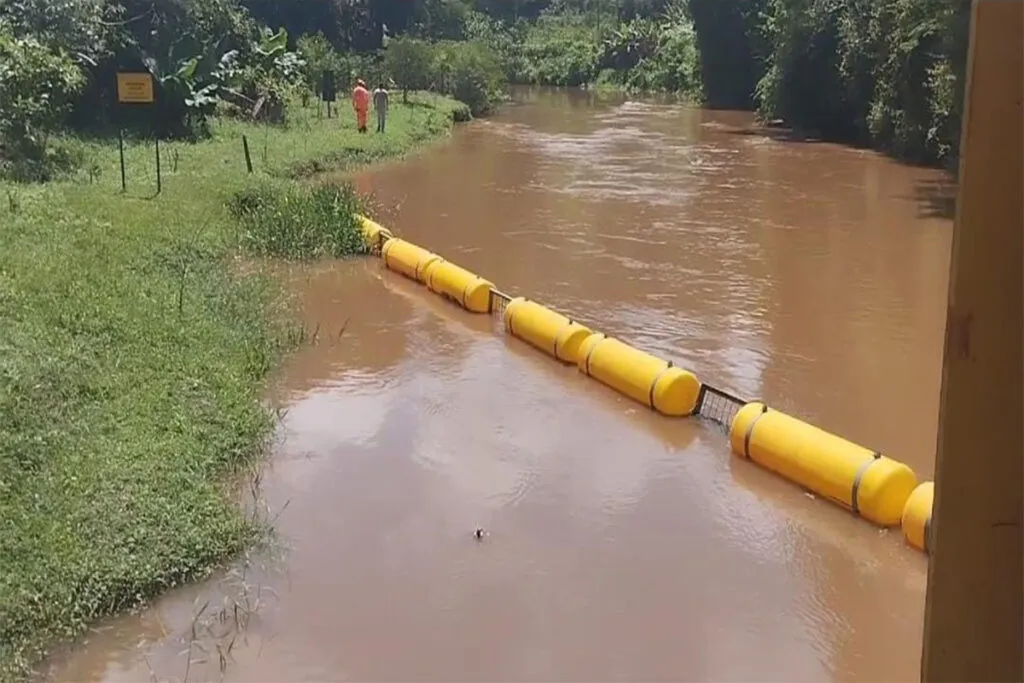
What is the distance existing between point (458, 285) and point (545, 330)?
209cm

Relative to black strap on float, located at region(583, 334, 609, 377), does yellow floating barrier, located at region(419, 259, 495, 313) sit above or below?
above

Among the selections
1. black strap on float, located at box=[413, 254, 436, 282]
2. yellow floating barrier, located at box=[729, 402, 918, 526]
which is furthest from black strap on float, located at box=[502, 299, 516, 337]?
yellow floating barrier, located at box=[729, 402, 918, 526]

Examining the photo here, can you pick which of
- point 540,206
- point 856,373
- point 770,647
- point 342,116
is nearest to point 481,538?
point 770,647

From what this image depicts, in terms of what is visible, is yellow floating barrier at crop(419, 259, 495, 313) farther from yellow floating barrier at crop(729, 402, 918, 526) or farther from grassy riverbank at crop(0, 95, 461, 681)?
yellow floating barrier at crop(729, 402, 918, 526)

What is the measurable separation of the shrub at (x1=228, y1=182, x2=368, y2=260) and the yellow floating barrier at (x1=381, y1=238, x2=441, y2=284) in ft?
2.61

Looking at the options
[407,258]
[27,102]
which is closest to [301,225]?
[407,258]

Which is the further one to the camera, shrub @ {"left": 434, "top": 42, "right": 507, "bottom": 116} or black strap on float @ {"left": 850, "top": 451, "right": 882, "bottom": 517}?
shrub @ {"left": 434, "top": 42, "right": 507, "bottom": 116}

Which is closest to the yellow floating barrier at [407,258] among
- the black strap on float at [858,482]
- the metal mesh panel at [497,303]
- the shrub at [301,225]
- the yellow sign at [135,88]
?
the shrub at [301,225]

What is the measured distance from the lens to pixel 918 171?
23.7 metres

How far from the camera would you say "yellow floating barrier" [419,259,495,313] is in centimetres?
1238

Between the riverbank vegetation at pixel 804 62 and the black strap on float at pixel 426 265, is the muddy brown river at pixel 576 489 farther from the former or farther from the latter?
the riverbank vegetation at pixel 804 62

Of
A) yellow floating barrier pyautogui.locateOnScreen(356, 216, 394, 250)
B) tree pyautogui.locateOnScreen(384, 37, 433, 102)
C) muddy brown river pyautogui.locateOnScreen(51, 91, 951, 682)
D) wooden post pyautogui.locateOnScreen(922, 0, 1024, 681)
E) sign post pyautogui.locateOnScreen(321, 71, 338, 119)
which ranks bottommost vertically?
muddy brown river pyautogui.locateOnScreen(51, 91, 951, 682)

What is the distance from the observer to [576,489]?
7.86 m

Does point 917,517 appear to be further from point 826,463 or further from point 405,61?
point 405,61
